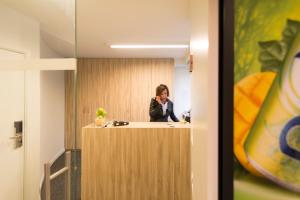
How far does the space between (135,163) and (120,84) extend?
3335 mm

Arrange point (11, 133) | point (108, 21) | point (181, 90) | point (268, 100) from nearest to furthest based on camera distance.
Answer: point (268, 100) < point (11, 133) < point (108, 21) < point (181, 90)

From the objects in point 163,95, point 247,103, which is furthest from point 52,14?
point 247,103

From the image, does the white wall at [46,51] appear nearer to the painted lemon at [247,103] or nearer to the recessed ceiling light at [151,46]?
the recessed ceiling light at [151,46]

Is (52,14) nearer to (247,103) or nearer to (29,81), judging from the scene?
(29,81)

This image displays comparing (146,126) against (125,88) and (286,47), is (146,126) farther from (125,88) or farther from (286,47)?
Answer: (125,88)

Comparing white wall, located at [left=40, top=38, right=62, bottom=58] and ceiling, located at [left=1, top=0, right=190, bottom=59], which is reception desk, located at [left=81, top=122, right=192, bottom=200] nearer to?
ceiling, located at [left=1, top=0, right=190, bottom=59]

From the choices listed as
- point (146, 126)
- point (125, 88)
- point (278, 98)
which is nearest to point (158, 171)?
point (146, 126)

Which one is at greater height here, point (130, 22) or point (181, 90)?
point (130, 22)

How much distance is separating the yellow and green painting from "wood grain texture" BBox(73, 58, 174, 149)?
4.91 metres

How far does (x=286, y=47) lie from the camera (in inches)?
39.4

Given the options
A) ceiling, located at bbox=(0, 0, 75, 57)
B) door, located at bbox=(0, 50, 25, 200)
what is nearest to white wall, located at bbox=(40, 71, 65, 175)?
ceiling, located at bbox=(0, 0, 75, 57)

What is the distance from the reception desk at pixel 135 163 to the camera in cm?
293

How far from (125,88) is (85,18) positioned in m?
3.14

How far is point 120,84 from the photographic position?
19.7 ft
